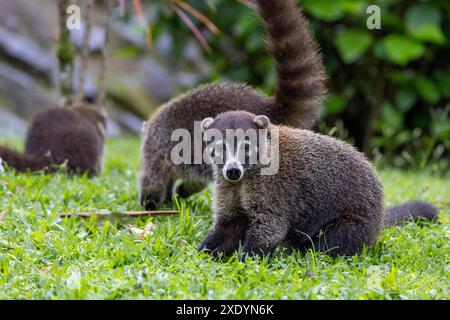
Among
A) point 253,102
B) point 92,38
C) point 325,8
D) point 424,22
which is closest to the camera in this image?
point 253,102

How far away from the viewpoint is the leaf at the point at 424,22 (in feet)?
28.0

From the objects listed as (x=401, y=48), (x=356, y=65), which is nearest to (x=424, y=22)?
(x=401, y=48)

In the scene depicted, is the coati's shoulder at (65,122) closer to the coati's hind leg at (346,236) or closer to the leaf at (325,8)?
the leaf at (325,8)

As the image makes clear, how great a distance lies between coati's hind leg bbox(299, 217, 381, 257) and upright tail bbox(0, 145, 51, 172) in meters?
3.01

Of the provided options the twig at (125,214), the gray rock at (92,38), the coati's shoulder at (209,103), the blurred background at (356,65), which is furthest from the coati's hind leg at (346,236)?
the gray rock at (92,38)

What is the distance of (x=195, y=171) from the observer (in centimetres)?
559

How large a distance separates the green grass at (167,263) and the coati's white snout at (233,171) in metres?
0.52

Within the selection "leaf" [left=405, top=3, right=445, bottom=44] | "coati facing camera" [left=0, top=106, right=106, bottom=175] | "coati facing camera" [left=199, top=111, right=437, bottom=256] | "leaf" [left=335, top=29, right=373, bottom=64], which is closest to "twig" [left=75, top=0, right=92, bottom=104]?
"coati facing camera" [left=0, top=106, right=106, bottom=175]

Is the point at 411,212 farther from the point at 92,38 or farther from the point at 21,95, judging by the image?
the point at 92,38

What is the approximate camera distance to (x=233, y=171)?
416 cm

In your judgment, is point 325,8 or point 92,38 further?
point 92,38

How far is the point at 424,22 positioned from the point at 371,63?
1.30 m

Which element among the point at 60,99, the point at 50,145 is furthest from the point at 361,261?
the point at 60,99
